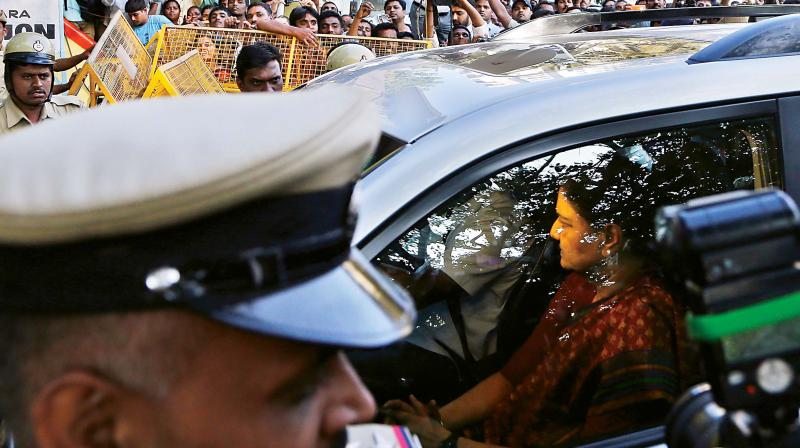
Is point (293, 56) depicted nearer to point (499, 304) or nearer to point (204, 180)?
point (499, 304)

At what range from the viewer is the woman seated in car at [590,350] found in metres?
2.04

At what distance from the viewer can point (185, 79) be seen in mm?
6164

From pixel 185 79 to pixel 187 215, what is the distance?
546 centimetres

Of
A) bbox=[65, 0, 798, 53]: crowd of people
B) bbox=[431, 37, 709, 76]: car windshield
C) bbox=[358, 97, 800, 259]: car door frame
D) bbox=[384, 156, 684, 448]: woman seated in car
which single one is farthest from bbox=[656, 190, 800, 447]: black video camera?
bbox=[65, 0, 798, 53]: crowd of people

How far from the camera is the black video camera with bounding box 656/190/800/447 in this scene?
32.5 inches

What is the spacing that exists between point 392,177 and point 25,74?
15.6ft

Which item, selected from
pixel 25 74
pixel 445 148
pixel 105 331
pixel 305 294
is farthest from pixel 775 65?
pixel 25 74

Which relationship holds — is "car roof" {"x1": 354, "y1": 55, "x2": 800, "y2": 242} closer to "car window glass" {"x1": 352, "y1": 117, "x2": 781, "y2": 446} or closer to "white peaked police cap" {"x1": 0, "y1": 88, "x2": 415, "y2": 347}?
"car window glass" {"x1": 352, "y1": 117, "x2": 781, "y2": 446}

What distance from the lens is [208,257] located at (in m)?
Answer: 0.93

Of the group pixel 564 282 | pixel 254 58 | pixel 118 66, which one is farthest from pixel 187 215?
pixel 118 66

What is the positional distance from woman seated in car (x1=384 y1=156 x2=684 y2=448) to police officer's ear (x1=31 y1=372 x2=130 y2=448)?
110cm

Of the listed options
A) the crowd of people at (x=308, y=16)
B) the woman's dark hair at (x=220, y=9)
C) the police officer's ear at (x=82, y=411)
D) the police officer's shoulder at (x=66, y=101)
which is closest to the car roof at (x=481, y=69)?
the police officer's ear at (x=82, y=411)

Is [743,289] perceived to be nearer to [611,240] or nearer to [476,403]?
[476,403]

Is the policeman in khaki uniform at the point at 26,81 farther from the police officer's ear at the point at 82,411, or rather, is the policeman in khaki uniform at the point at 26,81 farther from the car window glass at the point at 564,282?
the police officer's ear at the point at 82,411
